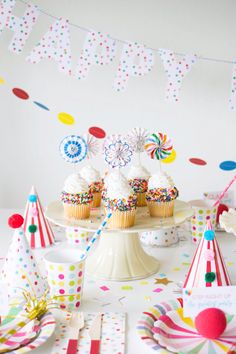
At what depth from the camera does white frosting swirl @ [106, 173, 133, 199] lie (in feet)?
4.96

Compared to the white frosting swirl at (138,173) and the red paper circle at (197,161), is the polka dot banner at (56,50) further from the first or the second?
the red paper circle at (197,161)

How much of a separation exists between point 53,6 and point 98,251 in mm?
1048

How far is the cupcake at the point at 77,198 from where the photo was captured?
1.56m

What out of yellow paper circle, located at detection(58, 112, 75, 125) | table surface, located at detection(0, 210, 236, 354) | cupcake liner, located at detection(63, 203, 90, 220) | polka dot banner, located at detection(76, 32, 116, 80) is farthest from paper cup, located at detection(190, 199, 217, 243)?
yellow paper circle, located at detection(58, 112, 75, 125)

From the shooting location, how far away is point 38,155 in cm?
232

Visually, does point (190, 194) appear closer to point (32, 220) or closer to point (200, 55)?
point (200, 55)

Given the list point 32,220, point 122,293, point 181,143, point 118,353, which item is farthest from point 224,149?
point 118,353

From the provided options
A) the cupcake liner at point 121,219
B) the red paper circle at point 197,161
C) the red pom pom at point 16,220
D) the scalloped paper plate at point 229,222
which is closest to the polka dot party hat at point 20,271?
the red pom pom at point 16,220

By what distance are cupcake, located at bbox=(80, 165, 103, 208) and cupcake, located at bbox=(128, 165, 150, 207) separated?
96mm

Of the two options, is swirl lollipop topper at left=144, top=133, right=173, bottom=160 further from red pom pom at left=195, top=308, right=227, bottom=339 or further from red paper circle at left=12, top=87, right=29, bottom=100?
red paper circle at left=12, top=87, right=29, bottom=100

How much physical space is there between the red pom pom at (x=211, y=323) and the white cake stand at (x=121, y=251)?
0.37m

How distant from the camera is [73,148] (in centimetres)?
158

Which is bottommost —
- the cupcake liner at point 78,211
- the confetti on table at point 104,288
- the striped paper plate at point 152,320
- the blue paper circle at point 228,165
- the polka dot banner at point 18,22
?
the striped paper plate at point 152,320

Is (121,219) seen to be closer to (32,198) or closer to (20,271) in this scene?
(20,271)
